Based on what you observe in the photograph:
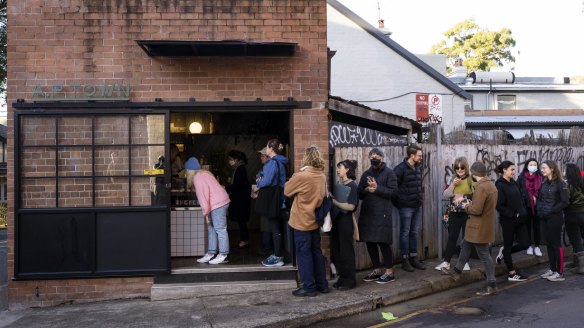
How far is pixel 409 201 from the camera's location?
819 centimetres

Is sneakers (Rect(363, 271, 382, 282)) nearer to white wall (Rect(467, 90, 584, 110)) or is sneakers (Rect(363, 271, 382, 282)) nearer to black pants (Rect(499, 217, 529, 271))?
black pants (Rect(499, 217, 529, 271))

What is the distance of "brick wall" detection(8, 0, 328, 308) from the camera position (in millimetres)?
7547

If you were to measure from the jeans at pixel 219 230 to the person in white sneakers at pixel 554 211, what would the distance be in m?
4.53

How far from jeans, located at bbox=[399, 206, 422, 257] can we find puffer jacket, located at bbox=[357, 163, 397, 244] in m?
0.64

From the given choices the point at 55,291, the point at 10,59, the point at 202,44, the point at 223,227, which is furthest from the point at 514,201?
the point at 10,59

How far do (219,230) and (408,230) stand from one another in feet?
8.96

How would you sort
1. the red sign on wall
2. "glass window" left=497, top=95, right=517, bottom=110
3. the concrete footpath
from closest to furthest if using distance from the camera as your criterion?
the concrete footpath, the red sign on wall, "glass window" left=497, top=95, right=517, bottom=110

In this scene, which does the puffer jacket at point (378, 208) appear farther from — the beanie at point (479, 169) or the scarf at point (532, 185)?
the scarf at point (532, 185)

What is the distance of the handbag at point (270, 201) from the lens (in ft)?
25.9

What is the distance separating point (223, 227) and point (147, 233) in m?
1.12

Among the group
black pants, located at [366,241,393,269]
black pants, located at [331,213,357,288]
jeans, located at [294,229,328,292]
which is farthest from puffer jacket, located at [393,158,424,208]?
jeans, located at [294,229,328,292]

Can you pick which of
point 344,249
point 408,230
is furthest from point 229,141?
point 344,249

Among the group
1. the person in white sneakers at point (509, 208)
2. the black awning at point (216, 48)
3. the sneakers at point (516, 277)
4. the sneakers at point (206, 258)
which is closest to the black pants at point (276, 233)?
Result: the sneakers at point (206, 258)

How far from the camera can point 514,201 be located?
8086 millimetres
